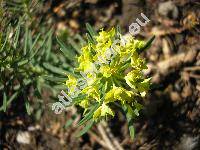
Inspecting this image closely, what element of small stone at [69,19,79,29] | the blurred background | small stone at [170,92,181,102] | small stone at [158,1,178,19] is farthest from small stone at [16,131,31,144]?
small stone at [158,1,178,19]

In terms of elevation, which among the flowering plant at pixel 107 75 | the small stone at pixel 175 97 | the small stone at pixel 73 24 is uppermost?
the small stone at pixel 73 24

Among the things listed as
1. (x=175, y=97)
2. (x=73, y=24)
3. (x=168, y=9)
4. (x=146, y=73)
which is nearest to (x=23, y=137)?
(x=73, y=24)

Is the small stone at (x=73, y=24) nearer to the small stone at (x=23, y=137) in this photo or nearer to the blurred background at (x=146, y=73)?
the blurred background at (x=146, y=73)

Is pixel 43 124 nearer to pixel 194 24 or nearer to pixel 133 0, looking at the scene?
pixel 133 0

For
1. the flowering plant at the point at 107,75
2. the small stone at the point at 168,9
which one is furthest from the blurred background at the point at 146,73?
the flowering plant at the point at 107,75

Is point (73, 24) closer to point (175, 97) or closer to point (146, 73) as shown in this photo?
point (146, 73)

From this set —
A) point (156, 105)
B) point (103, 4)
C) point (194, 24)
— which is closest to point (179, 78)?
point (156, 105)
